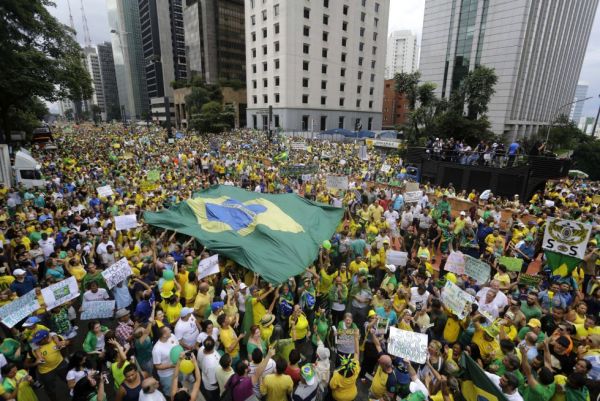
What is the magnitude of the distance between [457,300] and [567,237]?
3603 mm

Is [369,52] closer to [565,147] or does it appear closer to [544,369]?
[565,147]

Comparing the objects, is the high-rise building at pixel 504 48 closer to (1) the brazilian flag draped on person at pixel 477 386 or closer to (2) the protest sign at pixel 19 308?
(1) the brazilian flag draped on person at pixel 477 386

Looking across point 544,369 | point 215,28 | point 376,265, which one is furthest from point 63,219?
point 215,28

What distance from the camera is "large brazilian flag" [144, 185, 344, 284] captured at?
7.84 m

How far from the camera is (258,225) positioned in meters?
8.90

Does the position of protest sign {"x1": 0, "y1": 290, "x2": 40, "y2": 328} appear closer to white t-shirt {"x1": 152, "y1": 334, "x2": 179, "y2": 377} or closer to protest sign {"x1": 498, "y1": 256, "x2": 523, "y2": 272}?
white t-shirt {"x1": 152, "y1": 334, "x2": 179, "y2": 377}

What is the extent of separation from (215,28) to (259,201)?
75374 millimetres

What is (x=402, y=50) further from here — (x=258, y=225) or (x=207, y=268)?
(x=207, y=268)

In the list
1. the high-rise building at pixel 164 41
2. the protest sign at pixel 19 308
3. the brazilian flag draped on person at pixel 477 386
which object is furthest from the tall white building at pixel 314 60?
the high-rise building at pixel 164 41

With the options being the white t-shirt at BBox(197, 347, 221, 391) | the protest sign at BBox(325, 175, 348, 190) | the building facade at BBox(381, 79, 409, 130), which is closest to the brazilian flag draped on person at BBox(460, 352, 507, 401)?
the white t-shirt at BBox(197, 347, 221, 391)

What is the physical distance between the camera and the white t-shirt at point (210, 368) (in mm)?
4293

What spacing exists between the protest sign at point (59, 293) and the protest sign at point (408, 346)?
17.3 feet

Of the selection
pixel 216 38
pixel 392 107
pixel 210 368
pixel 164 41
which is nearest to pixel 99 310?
pixel 210 368

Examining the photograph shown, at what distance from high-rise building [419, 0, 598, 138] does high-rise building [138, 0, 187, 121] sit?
73.3m
